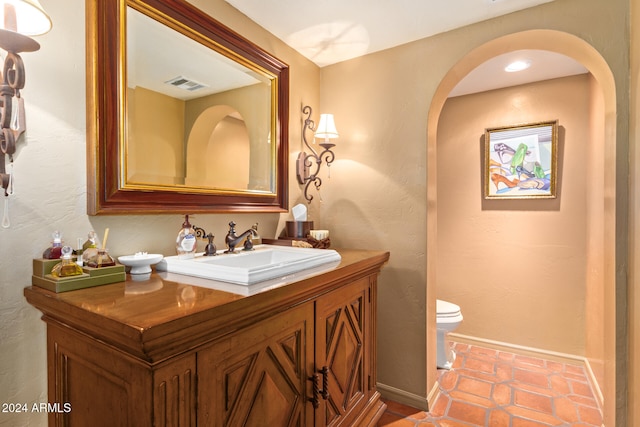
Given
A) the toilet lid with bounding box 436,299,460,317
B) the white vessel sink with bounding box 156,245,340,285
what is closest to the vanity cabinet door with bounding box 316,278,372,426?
the white vessel sink with bounding box 156,245,340,285

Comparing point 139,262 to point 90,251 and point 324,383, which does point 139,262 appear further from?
point 324,383

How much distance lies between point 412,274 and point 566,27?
158cm

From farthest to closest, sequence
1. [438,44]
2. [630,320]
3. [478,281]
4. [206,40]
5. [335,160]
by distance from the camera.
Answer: [478,281] → [335,160] → [438,44] → [206,40] → [630,320]

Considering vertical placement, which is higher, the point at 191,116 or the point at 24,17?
the point at 24,17

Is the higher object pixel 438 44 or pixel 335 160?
pixel 438 44

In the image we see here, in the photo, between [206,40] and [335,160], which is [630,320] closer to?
[335,160]

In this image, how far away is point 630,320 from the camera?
1523mm

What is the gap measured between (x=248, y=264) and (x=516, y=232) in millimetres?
2442

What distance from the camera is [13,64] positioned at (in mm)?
974

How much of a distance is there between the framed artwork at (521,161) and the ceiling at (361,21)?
0.59m

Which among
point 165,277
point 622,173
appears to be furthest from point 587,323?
point 165,277

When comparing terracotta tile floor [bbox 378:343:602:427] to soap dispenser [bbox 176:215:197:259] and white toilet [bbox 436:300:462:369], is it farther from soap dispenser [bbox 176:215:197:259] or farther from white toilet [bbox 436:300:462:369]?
soap dispenser [bbox 176:215:197:259]

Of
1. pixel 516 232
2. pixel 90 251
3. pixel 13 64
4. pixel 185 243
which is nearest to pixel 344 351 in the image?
pixel 185 243

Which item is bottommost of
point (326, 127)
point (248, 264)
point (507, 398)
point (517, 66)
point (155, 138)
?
point (507, 398)
